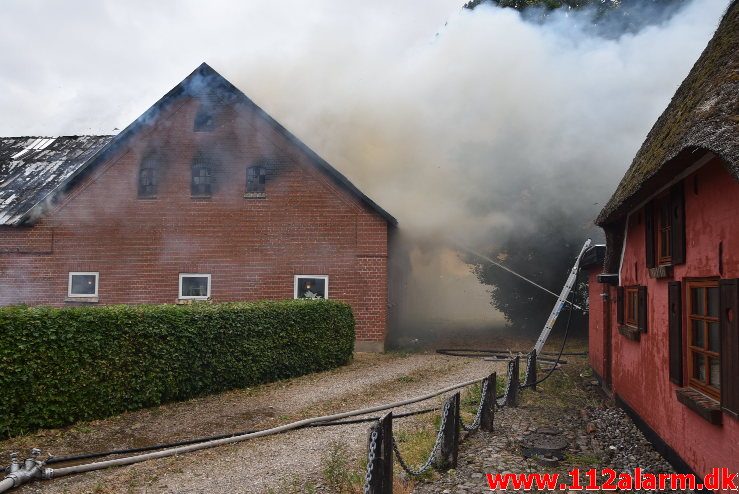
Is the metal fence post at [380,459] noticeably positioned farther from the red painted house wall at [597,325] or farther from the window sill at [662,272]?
the red painted house wall at [597,325]

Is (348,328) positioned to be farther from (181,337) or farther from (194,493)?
(194,493)

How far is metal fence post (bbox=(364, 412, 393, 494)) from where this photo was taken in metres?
A: 4.36

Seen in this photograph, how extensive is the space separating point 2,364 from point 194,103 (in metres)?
11.3

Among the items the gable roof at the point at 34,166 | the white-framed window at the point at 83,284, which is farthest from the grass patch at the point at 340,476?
the gable roof at the point at 34,166

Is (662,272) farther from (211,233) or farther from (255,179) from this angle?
(211,233)

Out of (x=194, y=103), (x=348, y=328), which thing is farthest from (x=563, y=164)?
(x=194, y=103)

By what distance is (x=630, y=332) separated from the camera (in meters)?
8.40

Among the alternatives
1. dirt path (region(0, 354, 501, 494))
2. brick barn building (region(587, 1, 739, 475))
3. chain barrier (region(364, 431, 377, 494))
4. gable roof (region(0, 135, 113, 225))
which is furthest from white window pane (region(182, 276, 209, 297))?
chain barrier (region(364, 431, 377, 494))

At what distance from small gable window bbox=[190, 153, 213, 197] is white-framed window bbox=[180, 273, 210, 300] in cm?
221

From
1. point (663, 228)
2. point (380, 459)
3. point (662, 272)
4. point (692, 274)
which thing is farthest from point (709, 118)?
point (380, 459)

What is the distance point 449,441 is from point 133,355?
4.68 m

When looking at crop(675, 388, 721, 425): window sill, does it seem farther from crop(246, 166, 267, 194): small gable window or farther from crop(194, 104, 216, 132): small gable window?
crop(194, 104, 216, 132): small gable window

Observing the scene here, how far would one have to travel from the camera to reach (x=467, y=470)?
6.23 meters

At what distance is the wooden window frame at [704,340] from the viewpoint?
5.16m
